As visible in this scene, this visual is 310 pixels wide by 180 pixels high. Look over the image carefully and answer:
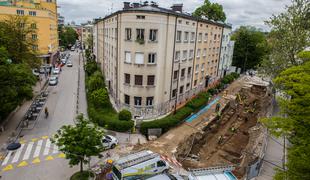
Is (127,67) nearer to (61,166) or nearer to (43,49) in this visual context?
Answer: (61,166)

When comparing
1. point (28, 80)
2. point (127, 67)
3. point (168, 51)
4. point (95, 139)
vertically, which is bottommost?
point (95, 139)

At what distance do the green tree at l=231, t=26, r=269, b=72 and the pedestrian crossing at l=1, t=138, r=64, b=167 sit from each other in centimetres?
6144

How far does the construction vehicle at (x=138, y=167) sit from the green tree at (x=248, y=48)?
5767 centimetres

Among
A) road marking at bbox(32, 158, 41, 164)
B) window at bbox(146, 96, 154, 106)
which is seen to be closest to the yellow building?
window at bbox(146, 96, 154, 106)

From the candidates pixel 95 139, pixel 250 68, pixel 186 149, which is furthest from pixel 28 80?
pixel 250 68

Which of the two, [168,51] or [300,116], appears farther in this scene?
[168,51]

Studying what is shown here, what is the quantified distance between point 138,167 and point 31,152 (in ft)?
38.2

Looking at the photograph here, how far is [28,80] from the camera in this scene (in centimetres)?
2422

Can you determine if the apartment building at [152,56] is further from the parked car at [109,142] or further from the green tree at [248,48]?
the green tree at [248,48]

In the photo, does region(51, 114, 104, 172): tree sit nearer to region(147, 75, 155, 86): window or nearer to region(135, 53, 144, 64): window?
region(135, 53, 144, 64): window

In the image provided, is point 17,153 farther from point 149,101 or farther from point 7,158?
point 149,101

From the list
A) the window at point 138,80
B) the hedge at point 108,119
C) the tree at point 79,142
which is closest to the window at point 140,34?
the window at point 138,80

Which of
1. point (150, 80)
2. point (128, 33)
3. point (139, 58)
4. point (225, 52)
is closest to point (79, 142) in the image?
point (139, 58)

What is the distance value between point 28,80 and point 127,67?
1196cm
